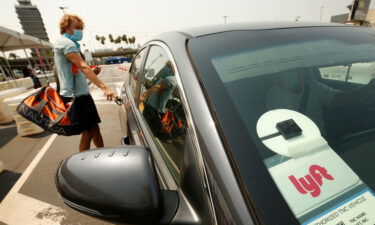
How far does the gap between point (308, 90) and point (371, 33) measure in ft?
2.84

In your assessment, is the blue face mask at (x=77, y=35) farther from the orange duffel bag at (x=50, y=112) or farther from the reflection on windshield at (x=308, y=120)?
the reflection on windshield at (x=308, y=120)

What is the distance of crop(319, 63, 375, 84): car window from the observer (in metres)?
1.38

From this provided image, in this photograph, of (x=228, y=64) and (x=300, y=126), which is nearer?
(x=300, y=126)

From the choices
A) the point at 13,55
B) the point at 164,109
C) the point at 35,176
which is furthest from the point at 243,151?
the point at 13,55

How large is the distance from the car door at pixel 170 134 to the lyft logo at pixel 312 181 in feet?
0.94

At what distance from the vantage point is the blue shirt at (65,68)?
230cm

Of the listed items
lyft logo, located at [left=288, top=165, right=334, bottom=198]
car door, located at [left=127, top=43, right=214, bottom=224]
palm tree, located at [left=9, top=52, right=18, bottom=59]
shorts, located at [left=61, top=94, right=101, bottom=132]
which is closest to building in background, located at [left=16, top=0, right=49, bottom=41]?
palm tree, located at [left=9, top=52, right=18, bottom=59]

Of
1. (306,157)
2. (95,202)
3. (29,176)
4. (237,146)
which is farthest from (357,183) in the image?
(29,176)

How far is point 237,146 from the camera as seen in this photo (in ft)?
2.27

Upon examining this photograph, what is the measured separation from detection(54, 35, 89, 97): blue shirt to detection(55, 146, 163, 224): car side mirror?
1916mm

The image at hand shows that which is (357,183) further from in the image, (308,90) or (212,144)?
(308,90)

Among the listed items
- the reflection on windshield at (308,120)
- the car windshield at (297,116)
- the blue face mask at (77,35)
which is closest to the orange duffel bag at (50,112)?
the blue face mask at (77,35)

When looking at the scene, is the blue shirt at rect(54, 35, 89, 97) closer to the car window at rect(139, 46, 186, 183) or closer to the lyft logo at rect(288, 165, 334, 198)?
the car window at rect(139, 46, 186, 183)

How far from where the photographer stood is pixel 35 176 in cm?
301
